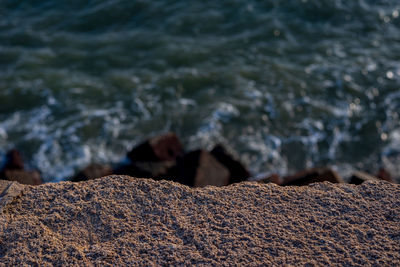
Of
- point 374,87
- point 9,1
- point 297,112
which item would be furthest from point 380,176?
point 9,1

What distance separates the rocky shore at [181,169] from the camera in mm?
4121

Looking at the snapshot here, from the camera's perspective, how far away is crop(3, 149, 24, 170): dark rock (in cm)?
532

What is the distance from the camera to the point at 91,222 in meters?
1.98

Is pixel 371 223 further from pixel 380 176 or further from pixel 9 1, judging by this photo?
pixel 9 1

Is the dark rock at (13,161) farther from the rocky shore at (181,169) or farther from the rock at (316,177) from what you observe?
the rock at (316,177)

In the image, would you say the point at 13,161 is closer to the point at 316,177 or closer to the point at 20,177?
the point at 20,177

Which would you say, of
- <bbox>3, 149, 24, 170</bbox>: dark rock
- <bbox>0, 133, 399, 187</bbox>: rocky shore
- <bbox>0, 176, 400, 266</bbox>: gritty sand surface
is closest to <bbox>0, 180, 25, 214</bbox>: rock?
<bbox>0, 176, 400, 266</bbox>: gritty sand surface

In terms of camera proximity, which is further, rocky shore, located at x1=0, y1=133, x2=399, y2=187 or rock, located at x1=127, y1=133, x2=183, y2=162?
rock, located at x1=127, y1=133, x2=183, y2=162

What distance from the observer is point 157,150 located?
16.5ft

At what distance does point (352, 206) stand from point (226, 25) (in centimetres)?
646

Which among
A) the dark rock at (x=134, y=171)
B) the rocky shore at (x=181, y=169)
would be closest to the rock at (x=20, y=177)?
the rocky shore at (x=181, y=169)

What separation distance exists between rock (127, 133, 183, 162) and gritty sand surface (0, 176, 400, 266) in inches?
111

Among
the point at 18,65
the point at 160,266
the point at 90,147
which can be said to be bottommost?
the point at 90,147

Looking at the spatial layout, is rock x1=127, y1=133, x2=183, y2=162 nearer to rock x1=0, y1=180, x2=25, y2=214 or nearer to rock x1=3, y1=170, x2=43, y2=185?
rock x1=3, y1=170, x2=43, y2=185
